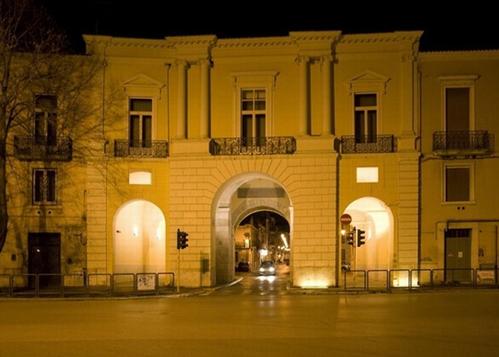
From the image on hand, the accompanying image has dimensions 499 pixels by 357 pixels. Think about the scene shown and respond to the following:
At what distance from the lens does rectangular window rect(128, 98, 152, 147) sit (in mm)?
32000

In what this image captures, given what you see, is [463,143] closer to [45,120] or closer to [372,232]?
[372,232]

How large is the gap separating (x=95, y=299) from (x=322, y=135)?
1307 cm

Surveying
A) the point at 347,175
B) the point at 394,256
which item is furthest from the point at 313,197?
the point at 394,256

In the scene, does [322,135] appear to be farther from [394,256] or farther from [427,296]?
[427,296]

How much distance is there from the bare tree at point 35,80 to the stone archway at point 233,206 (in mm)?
7601

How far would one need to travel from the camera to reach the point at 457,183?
101 feet

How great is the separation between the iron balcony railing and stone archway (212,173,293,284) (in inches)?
50.6

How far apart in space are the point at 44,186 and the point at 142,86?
7.05m

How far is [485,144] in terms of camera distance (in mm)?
30172

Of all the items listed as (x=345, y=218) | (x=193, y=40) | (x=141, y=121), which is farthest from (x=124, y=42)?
(x=345, y=218)

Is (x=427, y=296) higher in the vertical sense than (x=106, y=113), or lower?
lower

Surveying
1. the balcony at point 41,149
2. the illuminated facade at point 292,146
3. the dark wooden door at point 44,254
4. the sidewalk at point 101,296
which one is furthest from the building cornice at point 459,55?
the dark wooden door at point 44,254

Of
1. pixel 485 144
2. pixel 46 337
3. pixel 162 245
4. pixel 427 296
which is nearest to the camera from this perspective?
pixel 46 337

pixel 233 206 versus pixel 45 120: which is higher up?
pixel 45 120
